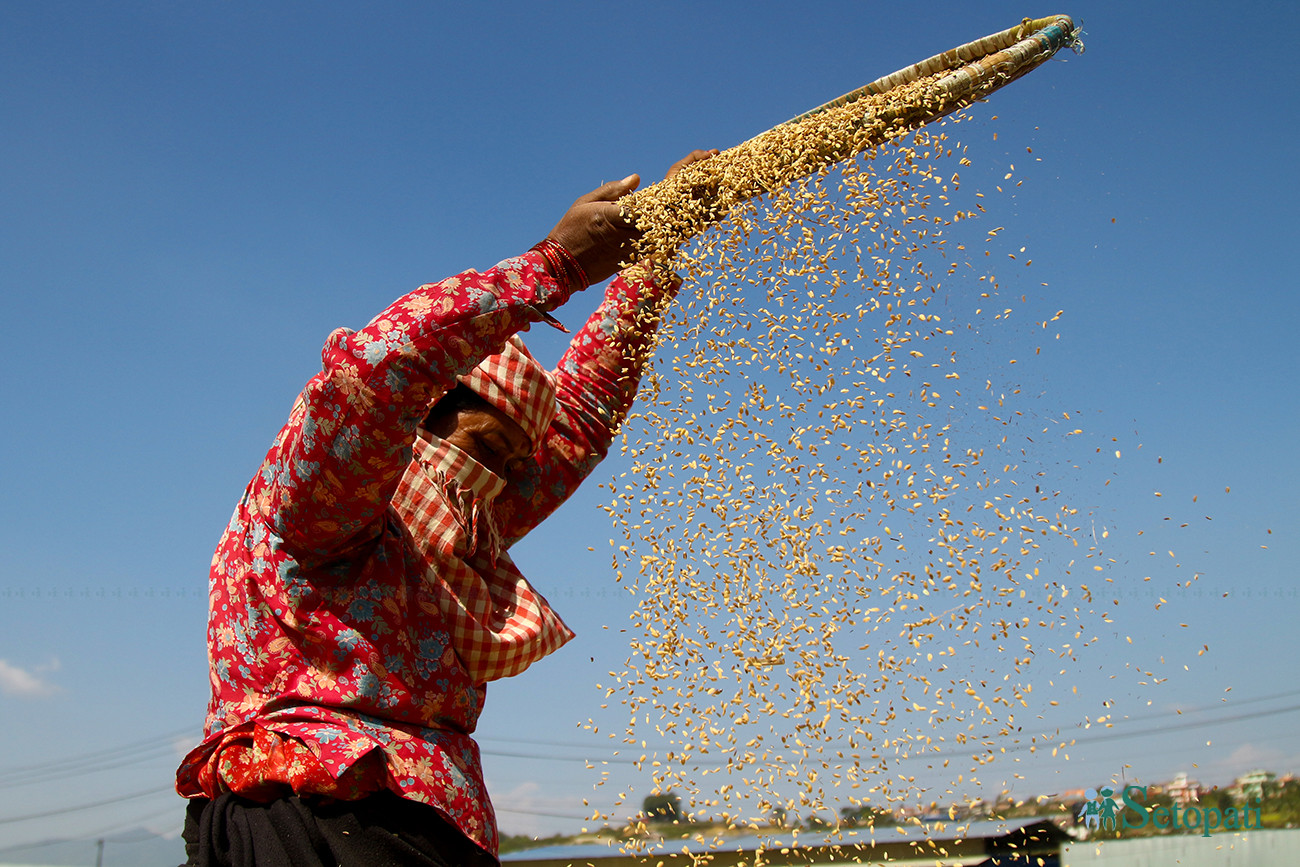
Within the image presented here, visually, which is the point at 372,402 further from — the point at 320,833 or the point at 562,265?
the point at 320,833

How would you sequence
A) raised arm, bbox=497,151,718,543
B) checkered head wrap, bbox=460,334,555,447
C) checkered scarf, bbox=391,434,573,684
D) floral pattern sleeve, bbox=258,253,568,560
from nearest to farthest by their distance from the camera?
floral pattern sleeve, bbox=258,253,568,560 < checkered scarf, bbox=391,434,573,684 < checkered head wrap, bbox=460,334,555,447 < raised arm, bbox=497,151,718,543

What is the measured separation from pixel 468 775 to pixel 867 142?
5.29ft

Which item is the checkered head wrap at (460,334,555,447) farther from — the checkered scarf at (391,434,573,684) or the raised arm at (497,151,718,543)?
the raised arm at (497,151,718,543)

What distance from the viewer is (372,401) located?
4.11 feet

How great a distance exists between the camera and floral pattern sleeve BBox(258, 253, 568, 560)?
1.26 metres

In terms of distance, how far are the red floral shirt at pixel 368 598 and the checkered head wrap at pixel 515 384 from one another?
21cm

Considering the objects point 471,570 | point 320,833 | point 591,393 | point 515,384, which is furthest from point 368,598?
point 591,393

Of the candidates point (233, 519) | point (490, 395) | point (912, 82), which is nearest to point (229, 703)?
point (233, 519)

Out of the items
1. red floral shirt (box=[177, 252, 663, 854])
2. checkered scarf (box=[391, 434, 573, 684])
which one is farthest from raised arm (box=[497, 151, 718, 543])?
red floral shirt (box=[177, 252, 663, 854])

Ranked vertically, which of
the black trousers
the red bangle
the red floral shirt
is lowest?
the black trousers

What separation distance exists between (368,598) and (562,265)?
740mm

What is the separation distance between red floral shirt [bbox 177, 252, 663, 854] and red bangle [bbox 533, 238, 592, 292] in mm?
47

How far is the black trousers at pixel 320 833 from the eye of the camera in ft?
4.26

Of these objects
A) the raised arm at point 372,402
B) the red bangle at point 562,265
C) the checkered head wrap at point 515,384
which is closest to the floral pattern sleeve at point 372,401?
the raised arm at point 372,402
